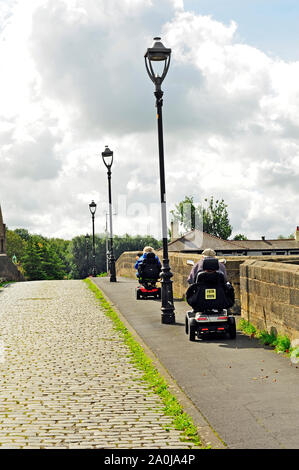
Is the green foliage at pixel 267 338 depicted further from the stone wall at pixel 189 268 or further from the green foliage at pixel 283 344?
the stone wall at pixel 189 268

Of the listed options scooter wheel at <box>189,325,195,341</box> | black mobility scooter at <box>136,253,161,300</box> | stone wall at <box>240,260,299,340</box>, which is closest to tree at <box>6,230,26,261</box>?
black mobility scooter at <box>136,253,161,300</box>

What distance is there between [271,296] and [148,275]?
826 centimetres

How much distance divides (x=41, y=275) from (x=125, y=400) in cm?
8952

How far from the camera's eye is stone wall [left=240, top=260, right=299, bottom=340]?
29.6ft

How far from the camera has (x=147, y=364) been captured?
343 inches

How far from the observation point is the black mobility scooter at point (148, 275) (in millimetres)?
17812

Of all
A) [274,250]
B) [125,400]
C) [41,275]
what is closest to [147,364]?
[125,400]

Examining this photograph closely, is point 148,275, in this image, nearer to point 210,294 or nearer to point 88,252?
point 210,294

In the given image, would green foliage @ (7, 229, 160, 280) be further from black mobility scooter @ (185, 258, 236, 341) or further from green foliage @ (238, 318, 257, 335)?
black mobility scooter @ (185, 258, 236, 341)

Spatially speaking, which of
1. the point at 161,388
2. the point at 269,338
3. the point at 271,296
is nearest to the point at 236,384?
the point at 161,388

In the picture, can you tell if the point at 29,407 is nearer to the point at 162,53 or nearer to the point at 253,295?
the point at 253,295

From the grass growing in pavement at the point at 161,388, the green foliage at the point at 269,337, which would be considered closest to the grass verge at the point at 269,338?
the green foliage at the point at 269,337

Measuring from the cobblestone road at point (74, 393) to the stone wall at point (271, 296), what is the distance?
8.27ft

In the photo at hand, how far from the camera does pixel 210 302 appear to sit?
411 inches
